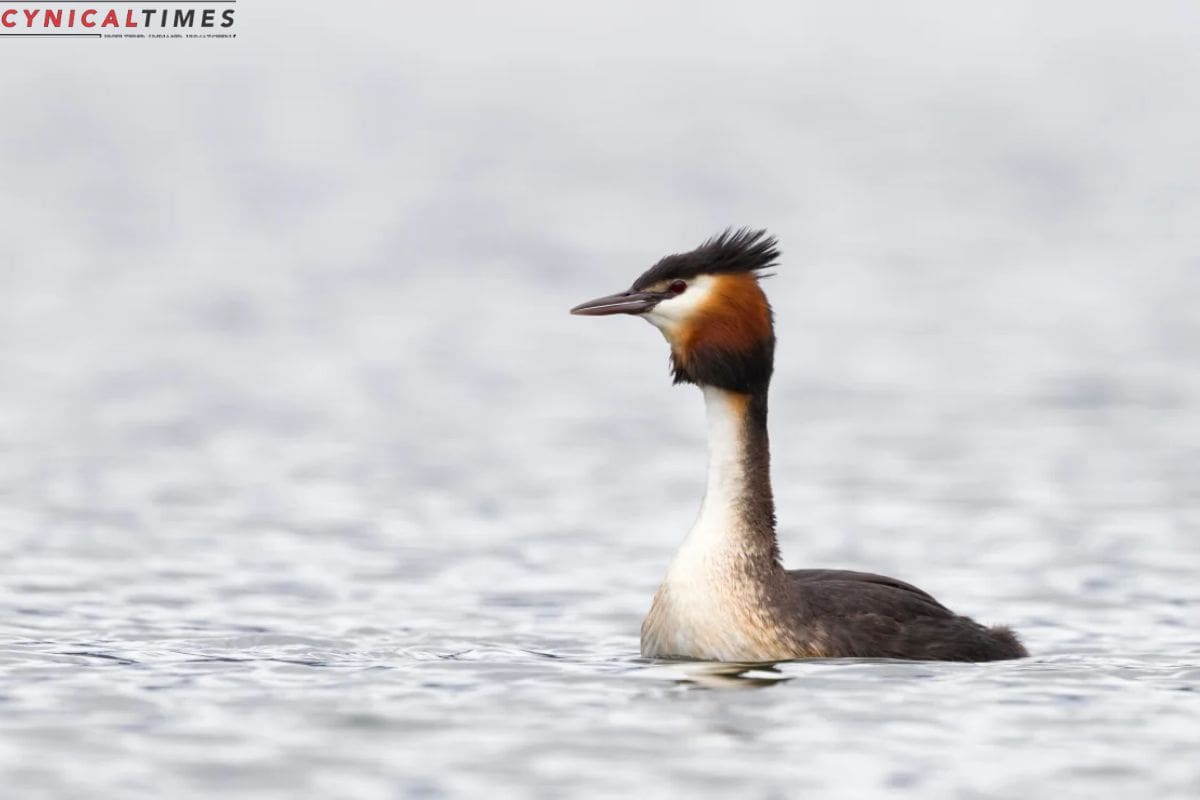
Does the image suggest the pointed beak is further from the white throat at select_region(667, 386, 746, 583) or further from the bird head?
the white throat at select_region(667, 386, 746, 583)

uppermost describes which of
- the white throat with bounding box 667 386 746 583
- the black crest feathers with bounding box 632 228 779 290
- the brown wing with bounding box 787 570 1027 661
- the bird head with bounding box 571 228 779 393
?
the black crest feathers with bounding box 632 228 779 290

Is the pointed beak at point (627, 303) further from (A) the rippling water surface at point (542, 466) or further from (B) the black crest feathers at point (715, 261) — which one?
(A) the rippling water surface at point (542, 466)

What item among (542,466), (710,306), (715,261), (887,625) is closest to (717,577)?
(887,625)

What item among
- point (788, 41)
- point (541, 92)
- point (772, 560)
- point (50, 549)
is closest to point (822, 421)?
point (50, 549)

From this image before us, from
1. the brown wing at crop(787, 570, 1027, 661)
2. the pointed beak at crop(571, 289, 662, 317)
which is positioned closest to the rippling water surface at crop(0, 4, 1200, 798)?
the brown wing at crop(787, 570, 1027, 661)

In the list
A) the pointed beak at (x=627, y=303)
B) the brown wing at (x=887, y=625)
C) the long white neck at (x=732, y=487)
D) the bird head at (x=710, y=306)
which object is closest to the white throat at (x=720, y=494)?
the long white neck at (x=732, y=487)

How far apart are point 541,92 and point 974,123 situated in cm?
1899

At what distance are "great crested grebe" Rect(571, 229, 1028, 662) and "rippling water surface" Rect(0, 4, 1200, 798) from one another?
23 centimetres

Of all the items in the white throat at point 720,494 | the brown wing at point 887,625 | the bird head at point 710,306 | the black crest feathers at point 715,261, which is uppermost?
the black crest feathers at point 715,261

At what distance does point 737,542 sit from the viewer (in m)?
11.9

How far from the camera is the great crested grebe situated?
1169cm

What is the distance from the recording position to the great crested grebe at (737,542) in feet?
38.3

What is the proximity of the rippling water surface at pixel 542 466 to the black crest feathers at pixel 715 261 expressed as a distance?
1774mm

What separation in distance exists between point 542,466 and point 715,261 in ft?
25.0
